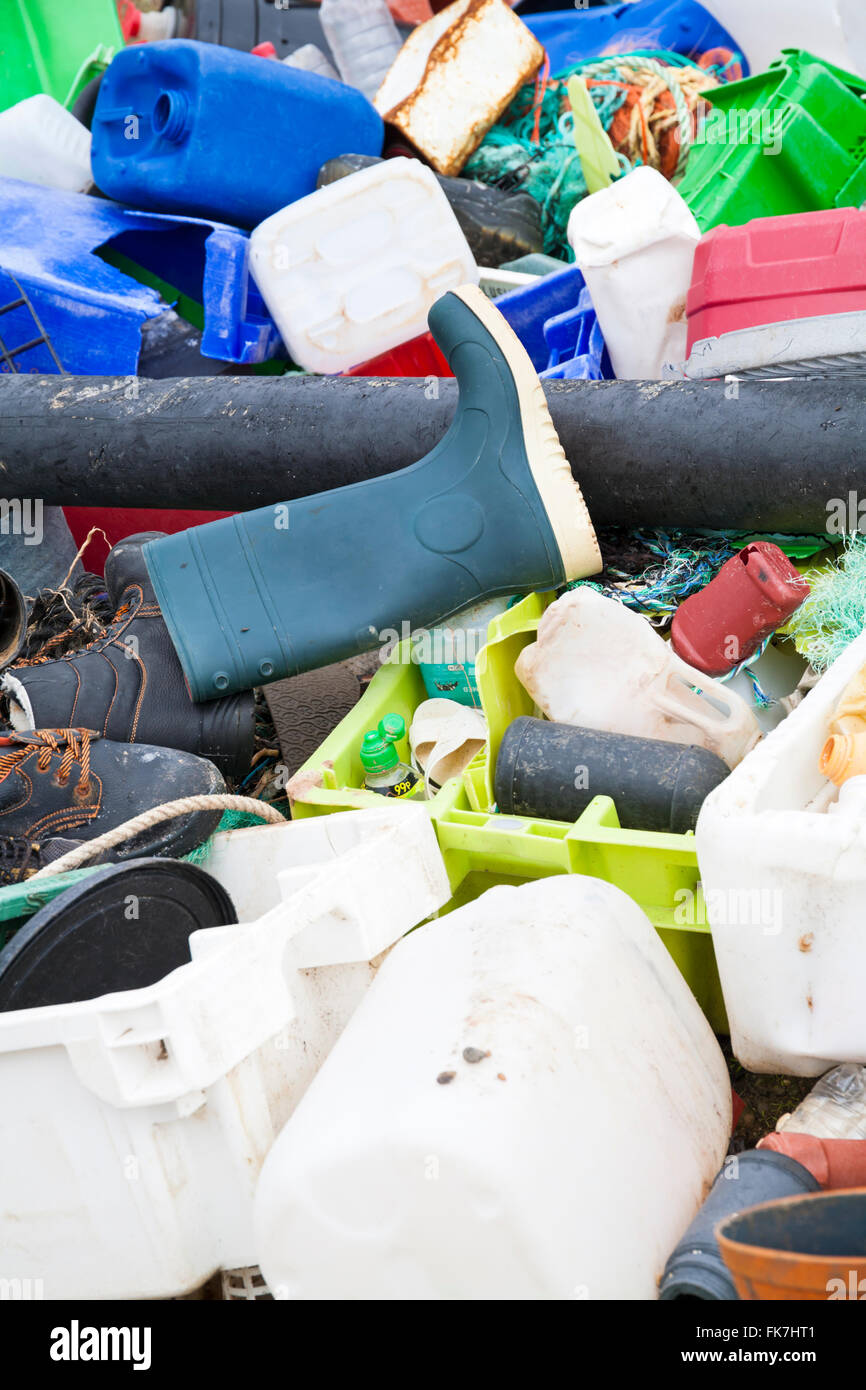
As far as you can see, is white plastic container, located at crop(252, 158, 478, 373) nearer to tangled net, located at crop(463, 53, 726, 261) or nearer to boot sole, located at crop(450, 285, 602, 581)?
tangled net, located at crop(463, 53, 726, 261)

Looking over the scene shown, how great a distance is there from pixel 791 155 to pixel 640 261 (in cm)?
54

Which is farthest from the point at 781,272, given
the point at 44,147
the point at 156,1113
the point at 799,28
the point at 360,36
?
the point at 360,36

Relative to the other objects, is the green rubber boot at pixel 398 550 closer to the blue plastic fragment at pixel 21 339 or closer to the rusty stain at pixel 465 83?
the blue plastic fragment at pixel 21 339

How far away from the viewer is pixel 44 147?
3400 mm

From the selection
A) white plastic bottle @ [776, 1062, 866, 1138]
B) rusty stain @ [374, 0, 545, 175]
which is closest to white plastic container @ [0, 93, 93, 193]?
rusty stain @ [374, 0, 545, 175]

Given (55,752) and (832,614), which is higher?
(832,614)

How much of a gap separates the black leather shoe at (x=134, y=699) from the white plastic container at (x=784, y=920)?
0.96 meters

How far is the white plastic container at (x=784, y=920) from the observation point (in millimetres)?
1296

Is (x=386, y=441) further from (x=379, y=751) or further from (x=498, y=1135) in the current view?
(x=498, y=1135)

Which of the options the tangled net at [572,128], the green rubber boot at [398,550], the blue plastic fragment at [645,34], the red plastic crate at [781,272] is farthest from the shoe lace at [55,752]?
A: the blue plastic fragment at [645,34]

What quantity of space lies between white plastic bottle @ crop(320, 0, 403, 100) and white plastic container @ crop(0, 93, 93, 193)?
1089 millimetres

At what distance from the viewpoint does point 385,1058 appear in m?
1.23
